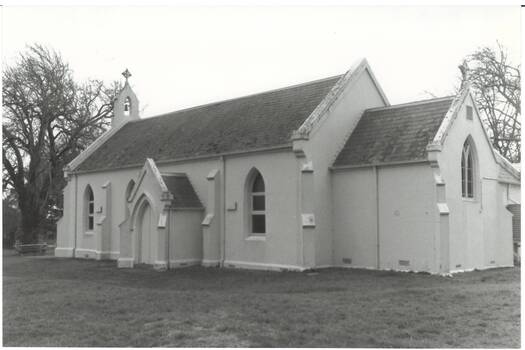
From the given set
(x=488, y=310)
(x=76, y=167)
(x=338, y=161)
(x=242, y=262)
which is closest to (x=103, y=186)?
(x=76, y=167)

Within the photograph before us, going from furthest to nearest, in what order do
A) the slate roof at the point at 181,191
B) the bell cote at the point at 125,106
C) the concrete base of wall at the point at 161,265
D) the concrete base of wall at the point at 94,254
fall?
the bell cote at the point at 125,106
the concrete base of wall at the point at 94,254
the slate roof at the point at 181,191
the concrete base of wall at the point at 161,265

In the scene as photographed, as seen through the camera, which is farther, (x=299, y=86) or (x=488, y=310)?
(x=299, y=86)

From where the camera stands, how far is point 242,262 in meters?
24.8

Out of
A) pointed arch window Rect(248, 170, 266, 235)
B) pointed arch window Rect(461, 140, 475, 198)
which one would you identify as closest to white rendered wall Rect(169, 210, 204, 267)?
pointed arch window Rect(248, 170, 266, 235)

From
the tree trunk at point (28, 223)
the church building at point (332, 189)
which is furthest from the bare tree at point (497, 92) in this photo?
the tree trunk at point (28, 223)

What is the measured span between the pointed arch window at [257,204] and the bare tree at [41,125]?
21.8m

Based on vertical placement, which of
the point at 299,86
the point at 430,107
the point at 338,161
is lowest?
the point at 338,161

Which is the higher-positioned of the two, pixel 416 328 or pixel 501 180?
pixel 501 180

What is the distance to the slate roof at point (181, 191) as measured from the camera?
26.2m

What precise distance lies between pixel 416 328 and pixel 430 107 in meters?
13.3

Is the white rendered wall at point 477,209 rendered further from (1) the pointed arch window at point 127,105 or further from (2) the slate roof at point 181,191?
(1) the pointed arch window at point 127,105

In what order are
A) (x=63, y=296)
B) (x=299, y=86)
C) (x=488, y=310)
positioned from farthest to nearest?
(x=299, y=86) < (x=63, y=296) < (x=488, y=310)

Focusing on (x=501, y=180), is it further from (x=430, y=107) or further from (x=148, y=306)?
(x=148, y=306)

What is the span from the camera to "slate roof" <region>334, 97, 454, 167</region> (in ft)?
70.8
